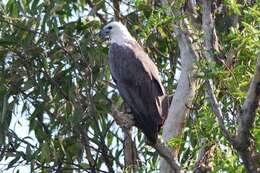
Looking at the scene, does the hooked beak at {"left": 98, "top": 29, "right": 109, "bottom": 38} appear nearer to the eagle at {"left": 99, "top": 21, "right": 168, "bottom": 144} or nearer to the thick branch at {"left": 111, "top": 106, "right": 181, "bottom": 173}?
the eagle at {"left": 99, "top": 21, "right": 168, "bottom": 144}

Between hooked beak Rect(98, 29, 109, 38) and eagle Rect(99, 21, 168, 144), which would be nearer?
eagle Rect(99, 21, 168, 144)

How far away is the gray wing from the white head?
8 centimetres

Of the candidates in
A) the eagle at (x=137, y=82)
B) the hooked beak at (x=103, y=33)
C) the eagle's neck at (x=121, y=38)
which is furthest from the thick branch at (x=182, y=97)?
the hooked beak at (x=103, y=33)

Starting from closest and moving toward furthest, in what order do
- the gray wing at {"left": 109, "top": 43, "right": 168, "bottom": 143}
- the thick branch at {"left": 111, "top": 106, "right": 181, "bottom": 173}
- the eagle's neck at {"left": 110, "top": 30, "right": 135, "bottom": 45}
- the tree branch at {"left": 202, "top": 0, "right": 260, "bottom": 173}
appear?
1. the tree branch at {"left": 202, "top": 0, "right": 260, "bottom": 173}
2. the thick branch at {"left": 111, "top": 106, "right": 181, "bottom": 173}
3. the gray wing at {"left": 109, "top": 43, "right": 168, "bottom": 143}
4. the eagle's neck at {"left": 110, "top": 30, "right": 135, "bottom": 45}

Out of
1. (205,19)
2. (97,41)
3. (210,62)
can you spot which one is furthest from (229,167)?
(97,41)

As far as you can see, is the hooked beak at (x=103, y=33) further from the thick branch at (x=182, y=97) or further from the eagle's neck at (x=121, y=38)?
the thick branch at (x=182, y=97)

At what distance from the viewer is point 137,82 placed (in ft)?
18.7

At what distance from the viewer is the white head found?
617 centimetres

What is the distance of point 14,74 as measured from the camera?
6730 mm

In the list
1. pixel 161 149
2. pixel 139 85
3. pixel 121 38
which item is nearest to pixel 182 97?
pixel 139 85

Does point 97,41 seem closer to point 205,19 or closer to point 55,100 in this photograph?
point 55,100

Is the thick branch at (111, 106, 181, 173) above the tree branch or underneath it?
above

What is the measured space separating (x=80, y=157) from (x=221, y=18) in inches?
65.6

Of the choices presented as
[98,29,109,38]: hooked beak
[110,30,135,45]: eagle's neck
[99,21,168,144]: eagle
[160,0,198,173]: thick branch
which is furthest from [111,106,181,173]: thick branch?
[98,29,109,38]: hooked beak
